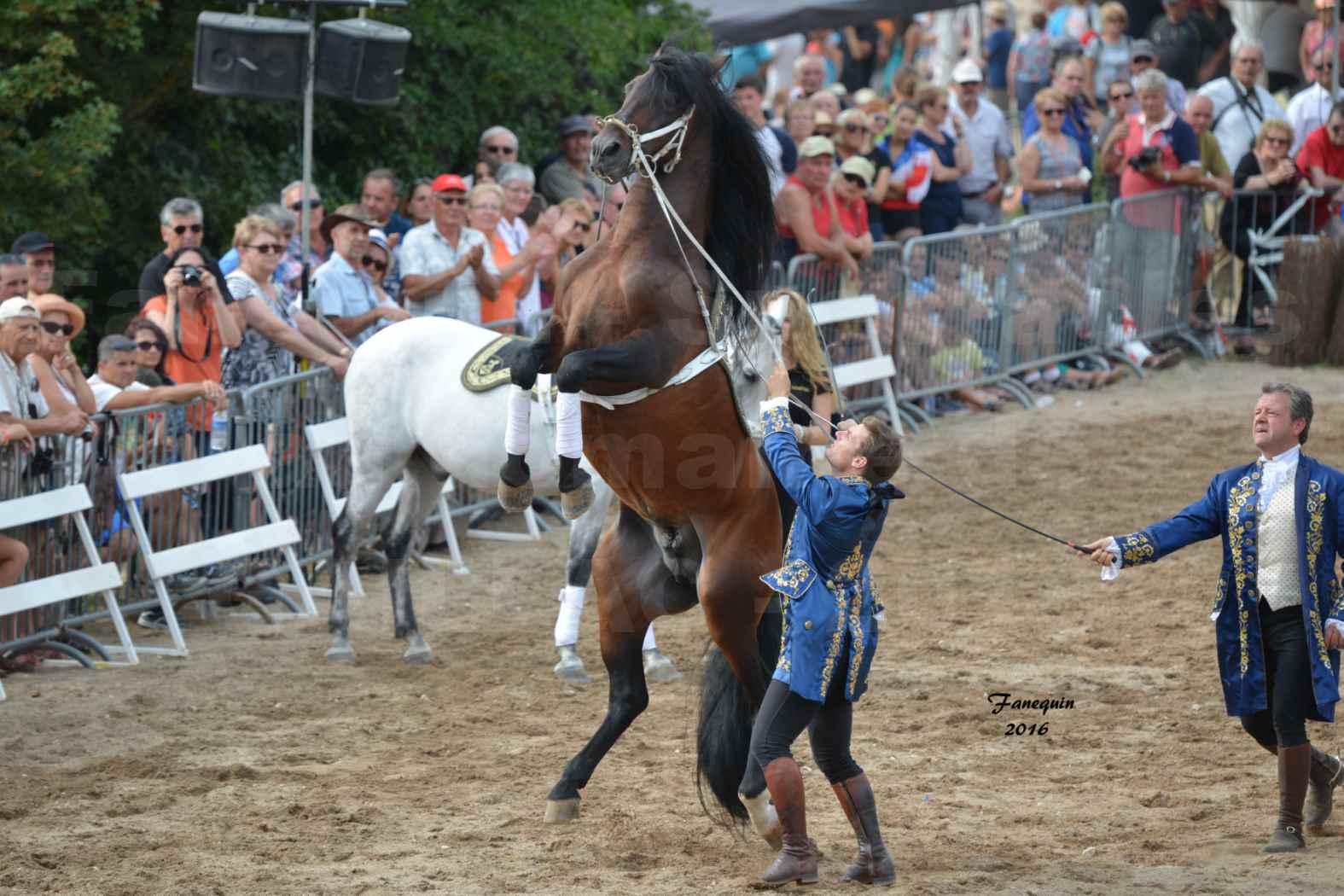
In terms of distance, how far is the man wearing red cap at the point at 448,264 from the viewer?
11.0m

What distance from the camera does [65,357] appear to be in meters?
8.92

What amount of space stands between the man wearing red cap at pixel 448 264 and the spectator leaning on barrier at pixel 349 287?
319 mm

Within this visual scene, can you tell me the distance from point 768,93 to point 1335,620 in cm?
1630

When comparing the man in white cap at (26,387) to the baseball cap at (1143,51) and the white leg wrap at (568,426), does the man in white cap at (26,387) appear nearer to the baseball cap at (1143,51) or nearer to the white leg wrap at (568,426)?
the white leg wrap at (568,426)

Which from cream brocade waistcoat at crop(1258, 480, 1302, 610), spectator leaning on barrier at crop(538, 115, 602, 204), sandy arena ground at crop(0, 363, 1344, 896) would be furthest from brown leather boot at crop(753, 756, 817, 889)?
spectator leaning on barrier at crop(538, 115, 602, 204)

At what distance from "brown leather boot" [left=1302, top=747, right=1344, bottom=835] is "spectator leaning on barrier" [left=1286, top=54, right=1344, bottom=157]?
10.8 metres

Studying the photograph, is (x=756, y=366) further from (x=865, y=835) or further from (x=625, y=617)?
(x=865, y=835)

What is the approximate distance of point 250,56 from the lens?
10625 millimetres

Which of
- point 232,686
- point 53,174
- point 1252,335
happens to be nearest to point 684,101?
point 232,686

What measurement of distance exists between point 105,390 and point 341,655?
1.89 m

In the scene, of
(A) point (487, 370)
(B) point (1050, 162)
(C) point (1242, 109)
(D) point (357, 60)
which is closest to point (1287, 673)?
(A) point (487, 370)

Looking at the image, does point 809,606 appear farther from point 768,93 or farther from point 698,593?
point 768,93

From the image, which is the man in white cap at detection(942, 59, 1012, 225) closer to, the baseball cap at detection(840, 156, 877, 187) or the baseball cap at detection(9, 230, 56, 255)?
the baseball cap at detection(840, 156, 877, 187)

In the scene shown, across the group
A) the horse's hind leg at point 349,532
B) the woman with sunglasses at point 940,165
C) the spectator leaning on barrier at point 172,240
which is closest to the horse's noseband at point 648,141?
the horse's hind leg at point 349,532
